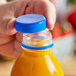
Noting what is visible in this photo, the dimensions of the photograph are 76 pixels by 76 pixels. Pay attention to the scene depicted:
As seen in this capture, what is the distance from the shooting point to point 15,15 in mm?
736

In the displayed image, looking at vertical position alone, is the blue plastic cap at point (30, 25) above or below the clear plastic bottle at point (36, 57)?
above

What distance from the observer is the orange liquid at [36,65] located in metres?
0.54

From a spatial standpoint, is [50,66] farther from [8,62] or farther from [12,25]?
[8,62]

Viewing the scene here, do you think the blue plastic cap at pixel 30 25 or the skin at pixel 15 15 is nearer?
the blue plastic cap at pixel 30 25

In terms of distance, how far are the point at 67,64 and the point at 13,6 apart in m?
0.93

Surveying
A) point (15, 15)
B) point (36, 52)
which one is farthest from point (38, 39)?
point (15, 15)

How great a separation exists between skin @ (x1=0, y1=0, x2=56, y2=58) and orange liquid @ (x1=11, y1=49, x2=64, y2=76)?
0.07m

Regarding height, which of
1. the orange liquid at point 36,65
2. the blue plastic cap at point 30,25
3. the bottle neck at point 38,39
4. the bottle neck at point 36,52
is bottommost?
the orange liquid at point 36,65

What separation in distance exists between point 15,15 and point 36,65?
250 mm

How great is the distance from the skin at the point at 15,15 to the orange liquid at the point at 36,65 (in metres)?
0.07

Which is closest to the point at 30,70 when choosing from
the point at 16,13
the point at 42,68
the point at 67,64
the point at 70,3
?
the point at 42,68

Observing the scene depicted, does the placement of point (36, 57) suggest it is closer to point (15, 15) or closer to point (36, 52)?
point (36, 52)

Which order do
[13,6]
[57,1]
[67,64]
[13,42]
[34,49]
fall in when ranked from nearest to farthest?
[34,49], [13,6], [13,42], [67,64], [57,1]

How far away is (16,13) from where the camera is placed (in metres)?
0.74
